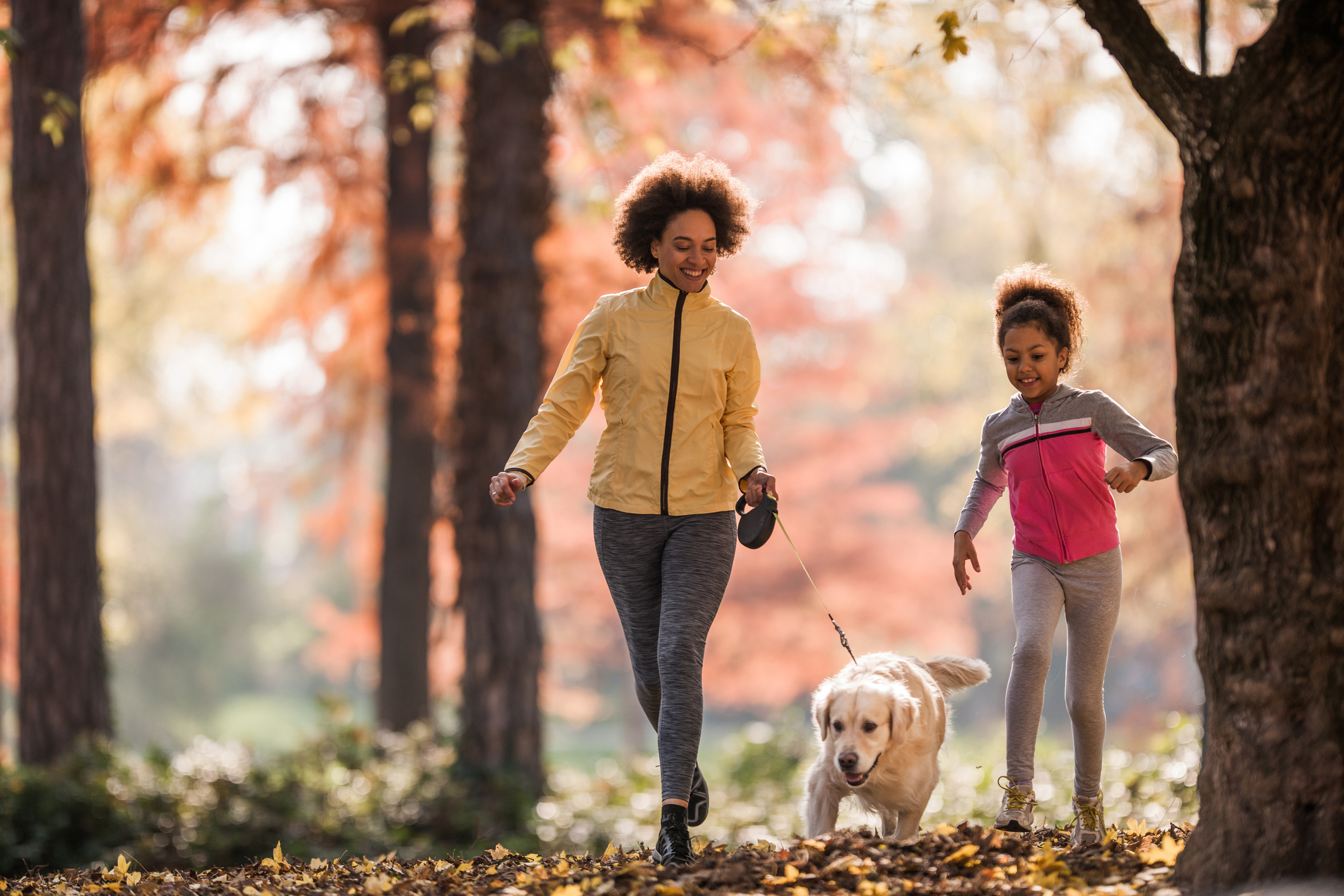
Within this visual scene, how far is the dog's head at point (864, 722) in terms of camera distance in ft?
12.3

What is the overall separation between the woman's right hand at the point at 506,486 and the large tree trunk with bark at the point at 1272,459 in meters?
2.08

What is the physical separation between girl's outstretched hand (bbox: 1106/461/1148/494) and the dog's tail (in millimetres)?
1149

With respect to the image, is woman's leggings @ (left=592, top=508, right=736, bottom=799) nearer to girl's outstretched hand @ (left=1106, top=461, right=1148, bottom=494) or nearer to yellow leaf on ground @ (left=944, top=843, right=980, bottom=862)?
yellow leaf on ground @ (left=944, top=843, right=980, bottom=862)

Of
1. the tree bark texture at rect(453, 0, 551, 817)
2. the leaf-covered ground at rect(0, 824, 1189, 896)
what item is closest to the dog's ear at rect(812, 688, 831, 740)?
the leaf-covered ground at rect(0, 824, 1189, 896)

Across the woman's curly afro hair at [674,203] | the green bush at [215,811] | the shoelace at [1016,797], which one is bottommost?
the green bush at [215,811]

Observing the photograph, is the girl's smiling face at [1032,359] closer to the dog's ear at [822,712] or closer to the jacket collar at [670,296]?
the jacket collar at [670,296]

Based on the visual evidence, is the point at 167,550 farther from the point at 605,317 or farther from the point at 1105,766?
the point at 605,317

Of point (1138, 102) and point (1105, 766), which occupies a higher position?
point (1138, 102)

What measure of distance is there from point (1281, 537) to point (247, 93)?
394 inches

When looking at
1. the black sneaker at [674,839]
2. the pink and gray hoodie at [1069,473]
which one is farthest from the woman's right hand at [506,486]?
the pink and gray hoodie at [1069,473]

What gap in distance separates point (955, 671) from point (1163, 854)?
1170 millimetres

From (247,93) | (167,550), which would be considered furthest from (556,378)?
(167,550)

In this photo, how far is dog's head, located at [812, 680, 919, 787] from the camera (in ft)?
12.3

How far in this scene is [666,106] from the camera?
1183cm
